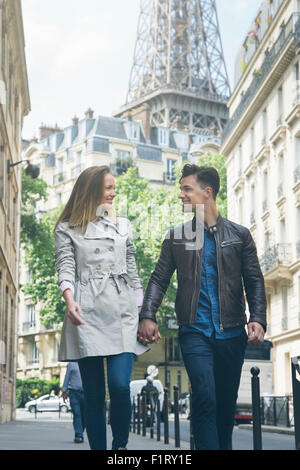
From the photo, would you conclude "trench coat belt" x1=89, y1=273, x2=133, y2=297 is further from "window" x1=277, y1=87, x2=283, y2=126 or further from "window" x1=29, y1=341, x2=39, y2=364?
"window" x1=29, y1=341, x2=39, y2=364

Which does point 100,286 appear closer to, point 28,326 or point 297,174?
point 297,174

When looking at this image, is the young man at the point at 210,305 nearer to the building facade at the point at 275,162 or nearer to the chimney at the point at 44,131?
the building facade at the point at 275,162

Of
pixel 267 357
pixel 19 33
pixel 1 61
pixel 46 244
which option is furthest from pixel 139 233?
pixel 1 61

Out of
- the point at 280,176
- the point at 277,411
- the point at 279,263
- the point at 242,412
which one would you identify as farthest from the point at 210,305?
the point at 280,176

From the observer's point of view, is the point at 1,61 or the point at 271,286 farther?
the point at 271,286

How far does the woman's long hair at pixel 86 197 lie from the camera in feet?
18.3

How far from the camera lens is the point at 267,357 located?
3117 cm

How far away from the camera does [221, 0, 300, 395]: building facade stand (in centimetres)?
3500

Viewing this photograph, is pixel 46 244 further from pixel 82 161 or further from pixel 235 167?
pixel 82 161

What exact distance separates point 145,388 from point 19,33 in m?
A: 10.9

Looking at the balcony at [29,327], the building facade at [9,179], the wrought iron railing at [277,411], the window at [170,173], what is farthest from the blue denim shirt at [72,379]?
the window at [170,173]

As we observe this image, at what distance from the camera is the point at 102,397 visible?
17.6 ft

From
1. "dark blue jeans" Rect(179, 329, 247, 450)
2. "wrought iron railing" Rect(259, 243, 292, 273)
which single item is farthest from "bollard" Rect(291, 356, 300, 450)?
"wrought iron railing" Rect(259, 243, 292, 273)

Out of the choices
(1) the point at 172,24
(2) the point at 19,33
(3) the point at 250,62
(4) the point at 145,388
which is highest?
(1) the point at 172,24
